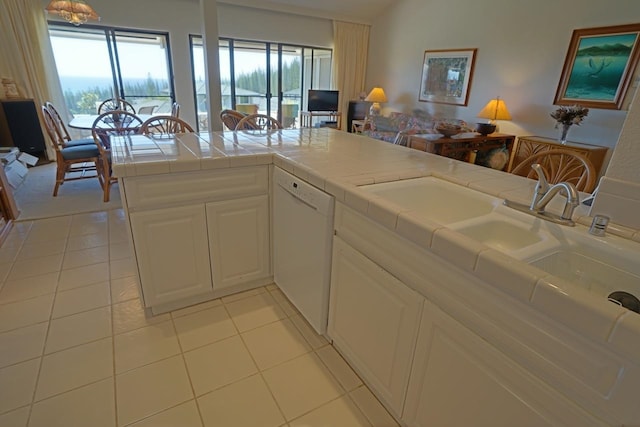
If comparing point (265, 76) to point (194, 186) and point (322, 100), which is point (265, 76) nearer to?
point (322, 100)

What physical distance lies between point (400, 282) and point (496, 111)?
4.59 meters

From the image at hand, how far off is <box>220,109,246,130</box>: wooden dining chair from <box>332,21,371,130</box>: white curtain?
367cm

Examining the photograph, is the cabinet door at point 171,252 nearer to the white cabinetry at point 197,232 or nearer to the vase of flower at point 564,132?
the white cabinetry at point 197,232

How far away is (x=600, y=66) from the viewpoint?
382cm

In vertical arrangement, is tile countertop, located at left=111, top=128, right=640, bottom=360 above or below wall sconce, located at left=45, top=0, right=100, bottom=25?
below

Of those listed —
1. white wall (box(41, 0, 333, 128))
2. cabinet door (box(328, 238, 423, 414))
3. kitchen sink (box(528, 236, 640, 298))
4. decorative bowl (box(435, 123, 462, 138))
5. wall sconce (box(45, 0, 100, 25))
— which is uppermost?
white wall (box(41, 0, 333, 128))

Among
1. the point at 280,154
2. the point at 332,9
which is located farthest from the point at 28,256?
the point at 332,9

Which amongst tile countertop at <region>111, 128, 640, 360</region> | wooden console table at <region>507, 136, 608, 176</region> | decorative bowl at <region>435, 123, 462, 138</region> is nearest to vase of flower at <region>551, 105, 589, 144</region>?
wooden console table at <region>507, 136, 608, 176</region>

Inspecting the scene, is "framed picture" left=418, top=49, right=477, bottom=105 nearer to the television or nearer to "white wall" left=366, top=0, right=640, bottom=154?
"white wall" left=366, top=0, right=640, bottom=154

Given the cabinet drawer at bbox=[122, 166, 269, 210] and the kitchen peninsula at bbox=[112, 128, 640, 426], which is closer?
the kitchen peninsula at bbox=[112, 128, 640, 426]

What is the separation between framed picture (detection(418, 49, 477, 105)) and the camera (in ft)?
17.4

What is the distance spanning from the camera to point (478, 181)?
1.53m

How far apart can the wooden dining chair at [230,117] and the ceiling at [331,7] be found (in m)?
2.73

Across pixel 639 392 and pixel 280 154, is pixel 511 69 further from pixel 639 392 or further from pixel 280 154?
pixel 639 392
